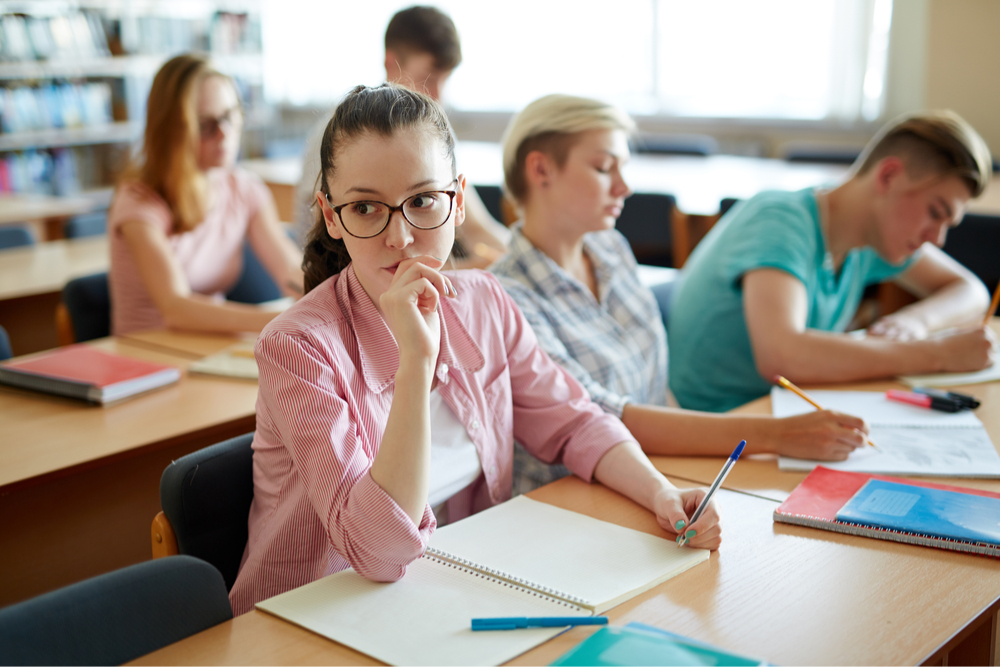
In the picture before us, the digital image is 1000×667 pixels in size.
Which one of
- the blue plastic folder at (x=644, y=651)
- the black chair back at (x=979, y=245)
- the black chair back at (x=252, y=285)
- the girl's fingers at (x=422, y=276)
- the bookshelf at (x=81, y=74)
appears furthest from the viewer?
the bookshelf at (x=81, y=74)

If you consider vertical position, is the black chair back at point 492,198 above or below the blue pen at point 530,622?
above

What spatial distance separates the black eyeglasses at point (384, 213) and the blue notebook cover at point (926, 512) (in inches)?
26.5

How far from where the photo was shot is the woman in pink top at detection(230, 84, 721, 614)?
1.08m

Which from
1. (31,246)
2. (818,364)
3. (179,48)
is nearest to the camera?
(818,364)

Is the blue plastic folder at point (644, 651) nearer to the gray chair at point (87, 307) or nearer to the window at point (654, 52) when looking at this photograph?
the gray chair at point (87, 307)

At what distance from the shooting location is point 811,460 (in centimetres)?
142

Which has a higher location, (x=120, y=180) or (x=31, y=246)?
(x=120, y=180)

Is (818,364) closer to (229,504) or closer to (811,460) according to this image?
(811,460)

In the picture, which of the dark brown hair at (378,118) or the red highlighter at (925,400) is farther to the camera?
the red highlighter at (925,400)

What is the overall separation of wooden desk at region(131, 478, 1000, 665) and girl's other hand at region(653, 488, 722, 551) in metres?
0.02

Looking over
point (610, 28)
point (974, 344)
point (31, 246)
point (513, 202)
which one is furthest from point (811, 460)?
point (610, 28)

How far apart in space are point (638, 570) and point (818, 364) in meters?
0.89

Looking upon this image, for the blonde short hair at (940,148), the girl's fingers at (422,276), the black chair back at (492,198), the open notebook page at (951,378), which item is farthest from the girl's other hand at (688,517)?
the black chair back at (492,198)

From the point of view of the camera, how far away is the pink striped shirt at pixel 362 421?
3.57 feet
